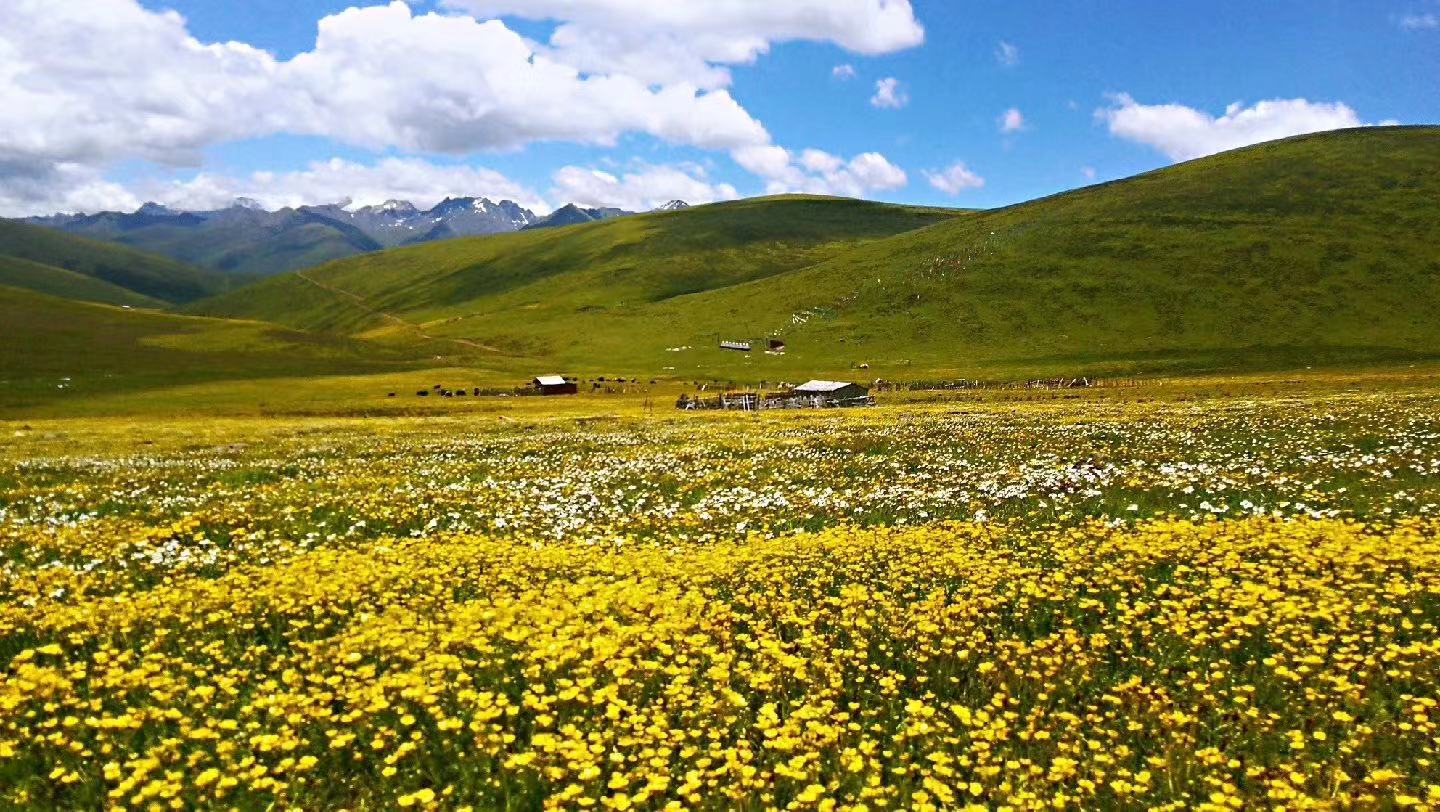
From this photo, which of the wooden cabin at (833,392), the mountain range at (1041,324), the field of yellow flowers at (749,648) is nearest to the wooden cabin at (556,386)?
the mountain range at (1041,324)

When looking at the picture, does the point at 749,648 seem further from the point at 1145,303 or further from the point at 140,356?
the point at 140,356

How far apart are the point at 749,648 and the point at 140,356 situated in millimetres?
174417

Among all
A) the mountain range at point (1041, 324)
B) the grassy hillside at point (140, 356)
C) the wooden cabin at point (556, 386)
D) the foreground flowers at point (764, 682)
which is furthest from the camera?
the mountain range at point (1041, 324)

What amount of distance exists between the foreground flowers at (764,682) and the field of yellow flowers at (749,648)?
0.05 meters

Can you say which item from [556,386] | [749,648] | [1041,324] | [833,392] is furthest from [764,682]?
[1041,324]

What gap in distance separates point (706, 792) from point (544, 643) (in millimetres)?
3326

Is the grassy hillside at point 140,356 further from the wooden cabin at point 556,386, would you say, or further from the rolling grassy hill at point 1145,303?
the rolling grassy hill at point 1145,303

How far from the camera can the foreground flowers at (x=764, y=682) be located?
22.8 ft

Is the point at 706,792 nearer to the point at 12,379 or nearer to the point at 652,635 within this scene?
the point at 652,635

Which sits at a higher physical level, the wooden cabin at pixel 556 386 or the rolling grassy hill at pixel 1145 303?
the rolling grassy hill at pixel 1145 303

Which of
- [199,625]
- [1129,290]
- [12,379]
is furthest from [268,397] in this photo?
[1129,290]

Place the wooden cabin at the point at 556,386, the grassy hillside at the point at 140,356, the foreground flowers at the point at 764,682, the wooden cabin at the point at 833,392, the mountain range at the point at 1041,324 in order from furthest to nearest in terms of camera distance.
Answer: the mountain range at the point at 1041,324 < the wooden cabin at the point at 556,386 < the grassy hillside at the point at 140,356 < the wooden cabin at the point at 833,392 < the foreground flowers at the point at 764,682

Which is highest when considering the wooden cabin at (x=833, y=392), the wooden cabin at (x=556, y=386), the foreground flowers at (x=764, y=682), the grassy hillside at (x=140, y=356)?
the grassy hillside at (x=140, y=356)

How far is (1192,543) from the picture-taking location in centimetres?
1290
